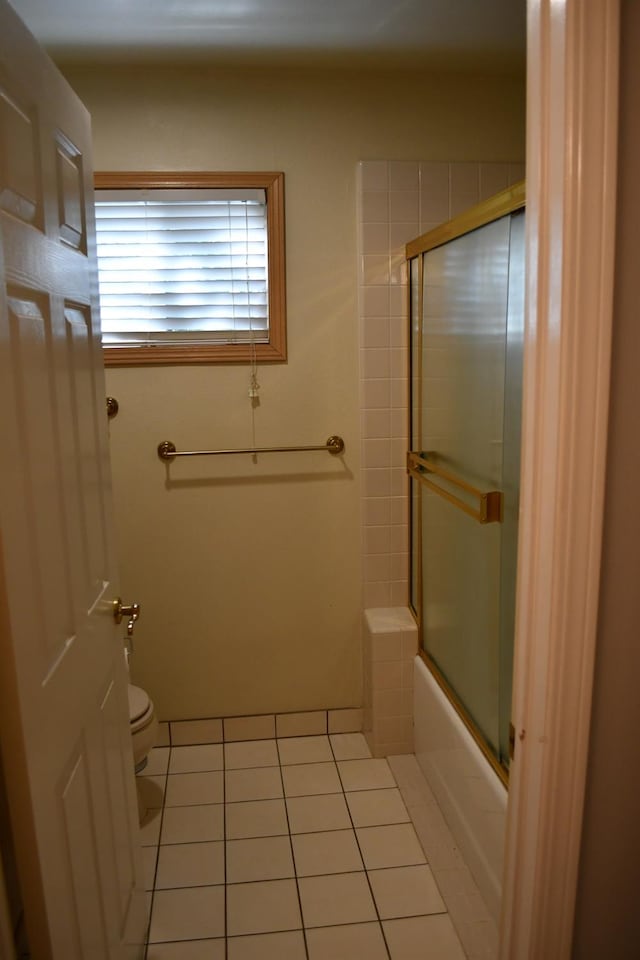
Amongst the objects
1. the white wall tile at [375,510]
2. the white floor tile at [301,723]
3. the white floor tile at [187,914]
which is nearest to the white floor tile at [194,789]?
the white floor tile at [301,723]

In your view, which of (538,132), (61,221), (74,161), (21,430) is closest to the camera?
(538,132)

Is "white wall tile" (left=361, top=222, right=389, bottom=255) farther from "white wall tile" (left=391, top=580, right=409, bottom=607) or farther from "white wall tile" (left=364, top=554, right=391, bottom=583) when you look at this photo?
"white wall tile" (left=391, top=580, right=409, bottom=607)

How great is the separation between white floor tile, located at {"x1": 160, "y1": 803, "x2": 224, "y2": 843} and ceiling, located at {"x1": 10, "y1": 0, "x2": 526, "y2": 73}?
2375mm

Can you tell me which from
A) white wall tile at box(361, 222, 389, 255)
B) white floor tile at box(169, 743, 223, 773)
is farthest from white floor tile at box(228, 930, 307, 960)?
white wall tile at box(361, 222, 389, 255)

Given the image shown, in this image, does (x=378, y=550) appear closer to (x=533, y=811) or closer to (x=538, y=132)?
(x=533, y=811)

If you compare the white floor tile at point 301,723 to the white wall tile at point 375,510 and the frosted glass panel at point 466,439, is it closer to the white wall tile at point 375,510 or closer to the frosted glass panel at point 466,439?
the frosted glass panel at point 466,439

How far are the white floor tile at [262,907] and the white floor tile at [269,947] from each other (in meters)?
0.02

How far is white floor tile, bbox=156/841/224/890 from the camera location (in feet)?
6.83

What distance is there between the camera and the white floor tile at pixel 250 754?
2.67m

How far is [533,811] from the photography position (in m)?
1.06

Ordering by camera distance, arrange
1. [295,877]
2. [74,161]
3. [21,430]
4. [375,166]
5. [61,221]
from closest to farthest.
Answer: [21,430] → [61,221] → [74,161] → [295,877] → [375,166]

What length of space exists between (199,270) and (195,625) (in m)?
1.28

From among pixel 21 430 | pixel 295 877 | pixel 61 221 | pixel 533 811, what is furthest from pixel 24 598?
pixel 295 877

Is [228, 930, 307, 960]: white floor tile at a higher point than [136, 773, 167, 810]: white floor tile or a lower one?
lower
